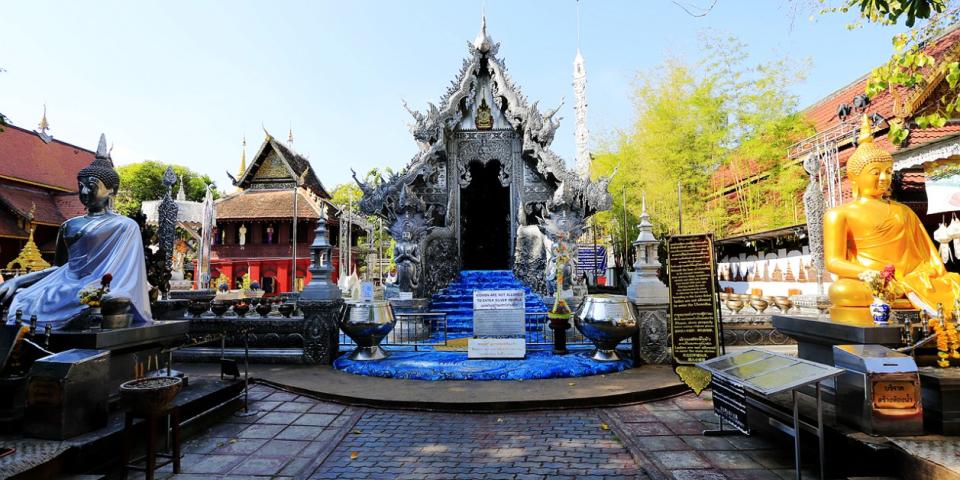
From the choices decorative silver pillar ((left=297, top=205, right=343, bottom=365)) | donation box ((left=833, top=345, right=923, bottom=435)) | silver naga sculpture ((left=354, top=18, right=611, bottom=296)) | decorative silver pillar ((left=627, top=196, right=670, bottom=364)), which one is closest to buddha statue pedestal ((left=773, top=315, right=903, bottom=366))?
donation box ((left=833, top=345, right=923, bottom=435))

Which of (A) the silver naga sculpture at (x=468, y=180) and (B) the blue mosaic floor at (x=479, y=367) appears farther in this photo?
(A) the silver naga sculpture at (x=468, y=180)

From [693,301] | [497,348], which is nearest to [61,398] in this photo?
[497,348]

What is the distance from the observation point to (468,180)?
13.8m

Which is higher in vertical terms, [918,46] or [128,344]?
[918,46]

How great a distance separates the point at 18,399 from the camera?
156 inches

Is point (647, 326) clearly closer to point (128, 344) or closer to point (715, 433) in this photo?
point (715, 433)

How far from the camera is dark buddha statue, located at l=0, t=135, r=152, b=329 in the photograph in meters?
4.71

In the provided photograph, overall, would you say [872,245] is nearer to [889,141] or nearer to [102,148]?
[889,141]

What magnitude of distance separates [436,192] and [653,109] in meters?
10.7

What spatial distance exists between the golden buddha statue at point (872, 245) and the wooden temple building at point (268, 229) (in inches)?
1002

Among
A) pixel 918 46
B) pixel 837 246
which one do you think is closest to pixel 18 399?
pixel 837 246

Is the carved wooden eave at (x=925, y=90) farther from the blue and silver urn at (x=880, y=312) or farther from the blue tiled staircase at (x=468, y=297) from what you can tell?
the blue tiled staircase at (x=468, y=297)

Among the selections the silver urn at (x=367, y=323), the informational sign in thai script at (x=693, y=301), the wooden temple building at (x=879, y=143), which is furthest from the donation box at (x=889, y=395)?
the silver urn at (x=367, y=323)

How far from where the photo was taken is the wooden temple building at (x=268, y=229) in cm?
2761
